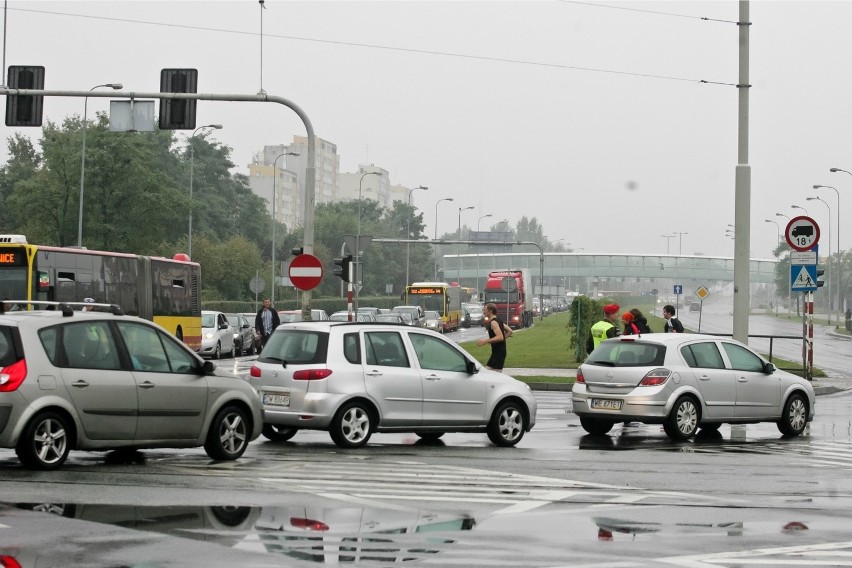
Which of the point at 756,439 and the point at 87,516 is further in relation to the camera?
the point at 756,439

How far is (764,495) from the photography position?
12.4 meters

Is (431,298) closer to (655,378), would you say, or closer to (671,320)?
(671,320)

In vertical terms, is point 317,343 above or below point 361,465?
above

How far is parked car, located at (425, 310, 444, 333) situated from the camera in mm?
76562

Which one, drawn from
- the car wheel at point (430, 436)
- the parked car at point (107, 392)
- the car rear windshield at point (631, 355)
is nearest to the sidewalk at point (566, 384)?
the car rear windshield at point (631, 355)

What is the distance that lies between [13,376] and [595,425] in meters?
9.14

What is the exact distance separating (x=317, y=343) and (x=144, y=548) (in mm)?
7667

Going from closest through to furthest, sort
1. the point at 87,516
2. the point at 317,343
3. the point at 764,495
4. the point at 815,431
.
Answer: the point at 87,516
the point at 764,495
the point at 317,343
the point at 815,431

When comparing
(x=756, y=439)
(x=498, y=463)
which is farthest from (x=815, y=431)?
(x=498, y=463)

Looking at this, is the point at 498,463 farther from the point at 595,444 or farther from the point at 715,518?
the point at 715,518

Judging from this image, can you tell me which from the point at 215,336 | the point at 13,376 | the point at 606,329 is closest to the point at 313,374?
the point at 13,376

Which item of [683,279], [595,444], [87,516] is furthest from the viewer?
[683,279]

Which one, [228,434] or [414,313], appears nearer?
[228,434]

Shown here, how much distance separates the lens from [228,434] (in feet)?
47.0
